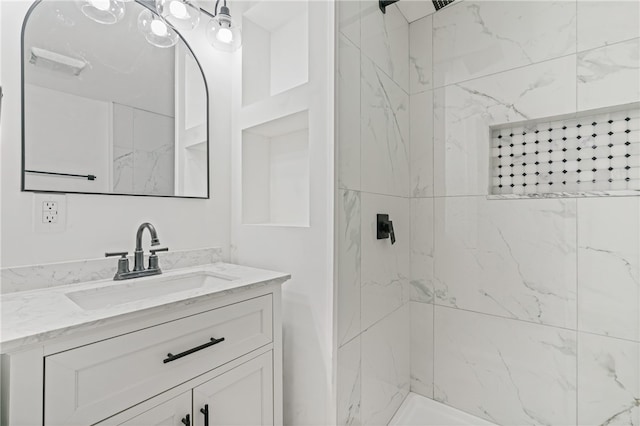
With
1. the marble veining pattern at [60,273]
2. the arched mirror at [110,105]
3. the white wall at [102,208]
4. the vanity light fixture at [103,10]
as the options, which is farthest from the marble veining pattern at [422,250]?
the vanity light fixture at [103,10]

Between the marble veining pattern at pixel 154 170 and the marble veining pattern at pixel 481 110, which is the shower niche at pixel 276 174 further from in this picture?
the marble veining pattern at pixel 481 110

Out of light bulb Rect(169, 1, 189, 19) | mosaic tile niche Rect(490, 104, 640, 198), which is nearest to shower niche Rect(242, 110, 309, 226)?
light bulb Rect(169, 1, 189, 19)

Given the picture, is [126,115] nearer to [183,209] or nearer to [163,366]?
[183,209]

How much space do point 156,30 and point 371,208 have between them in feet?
4.16

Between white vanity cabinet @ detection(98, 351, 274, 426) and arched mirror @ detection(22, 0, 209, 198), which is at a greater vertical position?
arched mirror @ detection(22, 0, 209, 198)

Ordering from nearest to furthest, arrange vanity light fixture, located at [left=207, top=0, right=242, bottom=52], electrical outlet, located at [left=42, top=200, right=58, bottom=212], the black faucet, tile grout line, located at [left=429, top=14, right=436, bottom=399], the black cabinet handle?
1. the black cabinet handle
2. electrical outlet, located at [left=42, top=200, right=58, bottom=212]
3. the black faucet
4. vanity light fixture, located at [left=207, top=0, right=242, bottom=52]
5. tile grout line, located at [left=429, top=14, right=436, bottom=399]

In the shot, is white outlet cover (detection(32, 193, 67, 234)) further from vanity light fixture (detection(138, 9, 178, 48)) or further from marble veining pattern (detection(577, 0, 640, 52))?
marble veining pattern (detection(577, 0, 640, 52))

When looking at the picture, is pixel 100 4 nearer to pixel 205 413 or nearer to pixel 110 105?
pixel 110 105

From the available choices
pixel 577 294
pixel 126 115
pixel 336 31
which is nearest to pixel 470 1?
pixel 336 31

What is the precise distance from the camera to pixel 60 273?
3.57 ft

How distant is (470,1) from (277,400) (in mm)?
2267

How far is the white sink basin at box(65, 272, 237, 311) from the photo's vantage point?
103 centimetres

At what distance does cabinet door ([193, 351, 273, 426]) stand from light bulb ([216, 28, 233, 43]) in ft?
4.67

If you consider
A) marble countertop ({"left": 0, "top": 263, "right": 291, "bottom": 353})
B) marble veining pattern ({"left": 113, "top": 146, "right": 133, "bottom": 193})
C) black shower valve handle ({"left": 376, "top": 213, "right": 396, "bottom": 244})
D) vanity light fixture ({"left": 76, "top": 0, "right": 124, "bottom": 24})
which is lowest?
marble countertop ({"left": 0, "top": 263, "right": 291, "bottom": 353})
